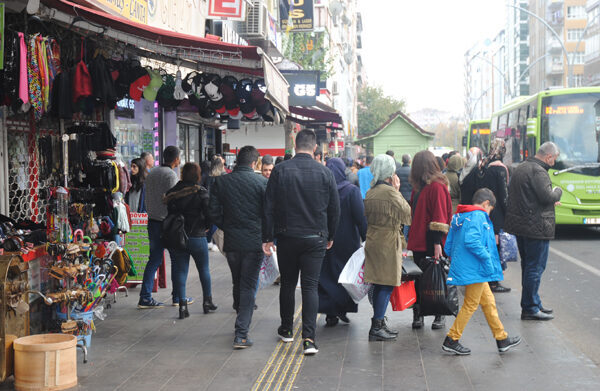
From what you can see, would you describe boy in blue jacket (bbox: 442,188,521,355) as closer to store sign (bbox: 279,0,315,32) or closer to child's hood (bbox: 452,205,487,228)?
child's hood (bbox: 452,205,487,228)

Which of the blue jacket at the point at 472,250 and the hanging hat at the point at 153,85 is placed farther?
the hanging hat at the point at 153,85

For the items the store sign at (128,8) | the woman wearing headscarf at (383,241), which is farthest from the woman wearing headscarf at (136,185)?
the woman wearing headscarf at (383,241)

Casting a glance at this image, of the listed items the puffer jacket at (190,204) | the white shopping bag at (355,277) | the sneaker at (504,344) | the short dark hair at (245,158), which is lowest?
the sneaker at (504,344)

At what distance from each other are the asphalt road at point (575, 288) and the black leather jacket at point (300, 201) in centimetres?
262

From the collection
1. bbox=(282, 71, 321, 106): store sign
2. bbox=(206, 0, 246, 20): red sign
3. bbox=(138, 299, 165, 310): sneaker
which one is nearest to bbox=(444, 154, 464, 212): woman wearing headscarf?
bbox=(138, 299, 165, 310): sneaker

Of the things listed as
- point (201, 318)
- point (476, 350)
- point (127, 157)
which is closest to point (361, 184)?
point (127, 157)

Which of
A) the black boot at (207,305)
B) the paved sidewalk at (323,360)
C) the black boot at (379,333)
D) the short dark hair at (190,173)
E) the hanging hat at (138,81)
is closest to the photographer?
the paved sidewalk at (323,360)

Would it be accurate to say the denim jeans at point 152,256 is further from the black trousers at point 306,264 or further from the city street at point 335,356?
the black trousers at point 306,264

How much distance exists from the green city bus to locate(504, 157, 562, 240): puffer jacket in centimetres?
899

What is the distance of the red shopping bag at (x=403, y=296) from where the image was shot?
25.3 feet

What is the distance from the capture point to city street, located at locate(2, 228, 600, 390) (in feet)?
20.1

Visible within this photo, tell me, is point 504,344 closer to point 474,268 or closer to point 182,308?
point 474,268

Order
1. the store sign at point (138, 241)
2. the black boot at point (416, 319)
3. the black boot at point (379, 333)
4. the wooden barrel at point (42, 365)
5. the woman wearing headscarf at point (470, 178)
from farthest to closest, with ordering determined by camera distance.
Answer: the woman wearing headscarf at point (470, 178), the store sign at point (138, 241), the black boot at point (416, 319), the black boot at point (379, 333), the wooden barrel at point (42, 365)

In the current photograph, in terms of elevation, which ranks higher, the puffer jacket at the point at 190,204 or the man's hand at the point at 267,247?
the puffer jacket at the point at 190,204
